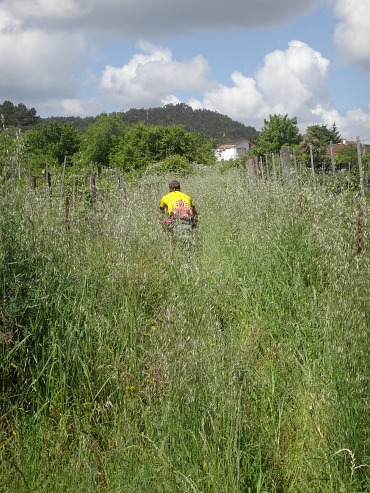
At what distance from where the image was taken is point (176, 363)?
2689 millimetres

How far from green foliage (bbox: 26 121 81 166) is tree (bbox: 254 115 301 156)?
28744mm

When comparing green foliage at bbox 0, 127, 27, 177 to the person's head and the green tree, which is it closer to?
the person's head

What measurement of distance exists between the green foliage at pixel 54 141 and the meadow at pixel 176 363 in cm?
6059

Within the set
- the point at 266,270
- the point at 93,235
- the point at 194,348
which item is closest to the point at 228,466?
the point at 194,348

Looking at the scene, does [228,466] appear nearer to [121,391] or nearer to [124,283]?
[121,391]

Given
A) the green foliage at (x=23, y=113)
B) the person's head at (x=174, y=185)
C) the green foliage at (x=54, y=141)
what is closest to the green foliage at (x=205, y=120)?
the green foliage at (x=23, y=113)

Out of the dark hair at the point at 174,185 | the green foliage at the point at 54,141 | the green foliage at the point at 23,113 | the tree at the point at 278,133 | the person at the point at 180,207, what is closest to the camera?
the person at the point at 180,207

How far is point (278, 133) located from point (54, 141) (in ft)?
110

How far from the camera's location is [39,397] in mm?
3098

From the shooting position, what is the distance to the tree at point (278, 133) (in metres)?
79.9

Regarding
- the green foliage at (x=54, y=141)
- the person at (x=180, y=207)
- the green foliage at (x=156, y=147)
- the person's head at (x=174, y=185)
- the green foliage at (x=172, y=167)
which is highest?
the green foliage at (x=54, y=141)

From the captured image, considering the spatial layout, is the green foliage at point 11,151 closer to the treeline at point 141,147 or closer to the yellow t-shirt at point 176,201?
the yellow t-shirt at point 176,201

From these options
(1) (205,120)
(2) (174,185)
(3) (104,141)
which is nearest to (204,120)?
(1) (205,120)

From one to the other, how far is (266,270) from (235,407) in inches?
95.6
